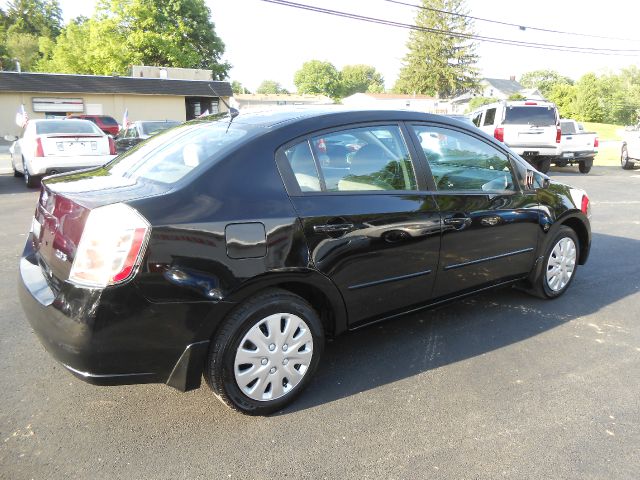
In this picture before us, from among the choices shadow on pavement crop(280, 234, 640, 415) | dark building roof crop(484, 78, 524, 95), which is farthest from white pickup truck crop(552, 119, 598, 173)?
dark building roof crop(484, 78, 524, 95)

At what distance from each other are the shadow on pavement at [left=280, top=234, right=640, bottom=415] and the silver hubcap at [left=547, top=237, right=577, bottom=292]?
176 millimetres

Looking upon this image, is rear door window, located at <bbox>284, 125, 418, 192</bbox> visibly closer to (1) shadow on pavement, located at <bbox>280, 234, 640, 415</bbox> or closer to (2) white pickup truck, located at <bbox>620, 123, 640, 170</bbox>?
(1) shadow on pavement, located at <bbox>280, 234, 640, 415</bbox>

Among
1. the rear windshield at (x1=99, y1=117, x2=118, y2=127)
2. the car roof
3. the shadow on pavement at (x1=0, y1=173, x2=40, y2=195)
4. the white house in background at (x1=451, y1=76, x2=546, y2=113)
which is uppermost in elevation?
the white house in background at (x1=451, y1=76, x2=546, y2=113)

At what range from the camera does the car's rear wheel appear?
4324 mm

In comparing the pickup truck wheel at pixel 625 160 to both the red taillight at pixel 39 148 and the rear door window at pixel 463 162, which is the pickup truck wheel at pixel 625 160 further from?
the red taillight at pixel 39 148

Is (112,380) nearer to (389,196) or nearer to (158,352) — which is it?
(158,352)

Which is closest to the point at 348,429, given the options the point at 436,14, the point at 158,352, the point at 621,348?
the point at 158,352

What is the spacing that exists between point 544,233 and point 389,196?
5.63 feet

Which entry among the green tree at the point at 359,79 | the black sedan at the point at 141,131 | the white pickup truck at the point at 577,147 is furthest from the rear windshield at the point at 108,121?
the green tree at the point at 359,79

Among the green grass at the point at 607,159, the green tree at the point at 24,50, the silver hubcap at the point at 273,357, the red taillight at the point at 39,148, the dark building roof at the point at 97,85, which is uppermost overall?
the green tree at the point at 24,50

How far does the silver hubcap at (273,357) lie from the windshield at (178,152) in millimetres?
920

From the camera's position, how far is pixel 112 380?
241 centimetres

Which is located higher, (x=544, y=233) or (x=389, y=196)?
(x=389, y=196)

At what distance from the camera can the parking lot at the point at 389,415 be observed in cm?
241
